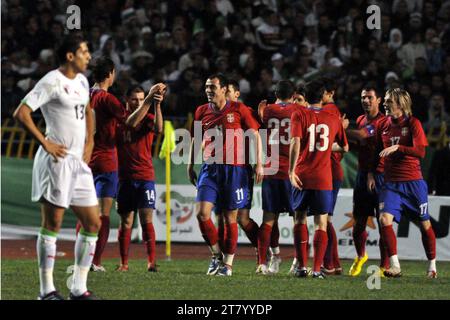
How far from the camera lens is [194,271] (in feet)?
44.4

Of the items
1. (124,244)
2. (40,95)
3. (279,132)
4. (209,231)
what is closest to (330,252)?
(209,231)

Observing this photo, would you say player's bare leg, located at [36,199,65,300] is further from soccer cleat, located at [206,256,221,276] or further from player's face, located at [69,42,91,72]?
soccer cleat, located at [206,256,221,276]

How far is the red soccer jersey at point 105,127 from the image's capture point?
41.2 feet

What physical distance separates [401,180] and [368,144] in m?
0.72

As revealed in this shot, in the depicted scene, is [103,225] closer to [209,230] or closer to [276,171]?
[209,230]

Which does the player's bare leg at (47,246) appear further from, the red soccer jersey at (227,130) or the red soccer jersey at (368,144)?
the red soccer jersey at (368,144)

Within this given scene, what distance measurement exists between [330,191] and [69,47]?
431 cm

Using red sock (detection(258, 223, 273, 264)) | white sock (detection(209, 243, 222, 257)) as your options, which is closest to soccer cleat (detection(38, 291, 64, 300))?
white sock (detection(209, 243, 222, 257))

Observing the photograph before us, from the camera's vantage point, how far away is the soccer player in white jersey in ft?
30.0

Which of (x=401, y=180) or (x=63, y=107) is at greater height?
(x=63, y=107)

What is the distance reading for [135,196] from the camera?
43.8 ft

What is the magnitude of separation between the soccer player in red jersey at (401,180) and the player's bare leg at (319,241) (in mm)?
A: 839

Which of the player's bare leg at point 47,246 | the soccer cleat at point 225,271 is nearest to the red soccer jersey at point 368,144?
the soccer cleat at point 225,271

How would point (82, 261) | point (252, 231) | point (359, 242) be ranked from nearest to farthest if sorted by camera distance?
point (82, 261) → point (359, 242) → point (252, 231)
